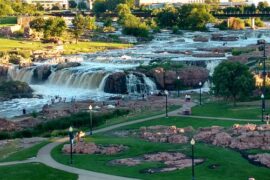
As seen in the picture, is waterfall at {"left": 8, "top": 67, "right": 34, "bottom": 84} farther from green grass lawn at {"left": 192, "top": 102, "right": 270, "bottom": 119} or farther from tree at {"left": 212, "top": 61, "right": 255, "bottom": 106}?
tree at {"left": 212, "top": 61, "right": 255, "bottom": 106}

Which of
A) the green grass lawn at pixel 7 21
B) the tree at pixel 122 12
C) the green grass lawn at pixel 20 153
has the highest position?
the tree at pixel 122 12

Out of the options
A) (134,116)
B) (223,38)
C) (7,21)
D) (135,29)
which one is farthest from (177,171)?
(7,21)

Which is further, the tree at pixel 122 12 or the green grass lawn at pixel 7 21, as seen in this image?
the tree at pixel 122 12

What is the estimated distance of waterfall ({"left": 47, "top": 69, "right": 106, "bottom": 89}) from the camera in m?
75.8

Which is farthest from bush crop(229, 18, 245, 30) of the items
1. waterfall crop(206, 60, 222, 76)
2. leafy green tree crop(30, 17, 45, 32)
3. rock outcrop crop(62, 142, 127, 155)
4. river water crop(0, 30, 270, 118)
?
rock outcrop crop(62, 142, 127, 155)

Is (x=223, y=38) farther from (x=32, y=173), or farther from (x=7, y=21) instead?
(x=32, y=173)

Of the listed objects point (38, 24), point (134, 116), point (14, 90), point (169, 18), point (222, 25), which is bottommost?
point (134, 116)

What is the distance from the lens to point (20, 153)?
37.1 m

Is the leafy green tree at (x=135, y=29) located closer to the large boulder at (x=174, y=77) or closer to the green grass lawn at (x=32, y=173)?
the large boulder at (x=174, y=77)

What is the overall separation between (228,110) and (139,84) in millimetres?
A: 24498

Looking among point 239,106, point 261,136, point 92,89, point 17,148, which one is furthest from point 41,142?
point 92,89

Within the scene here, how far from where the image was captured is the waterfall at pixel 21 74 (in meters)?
82.6

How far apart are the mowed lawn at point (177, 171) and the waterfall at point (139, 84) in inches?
1290

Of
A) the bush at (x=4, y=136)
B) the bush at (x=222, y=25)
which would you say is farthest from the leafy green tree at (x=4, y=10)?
the bush at (x=4, y=136)
